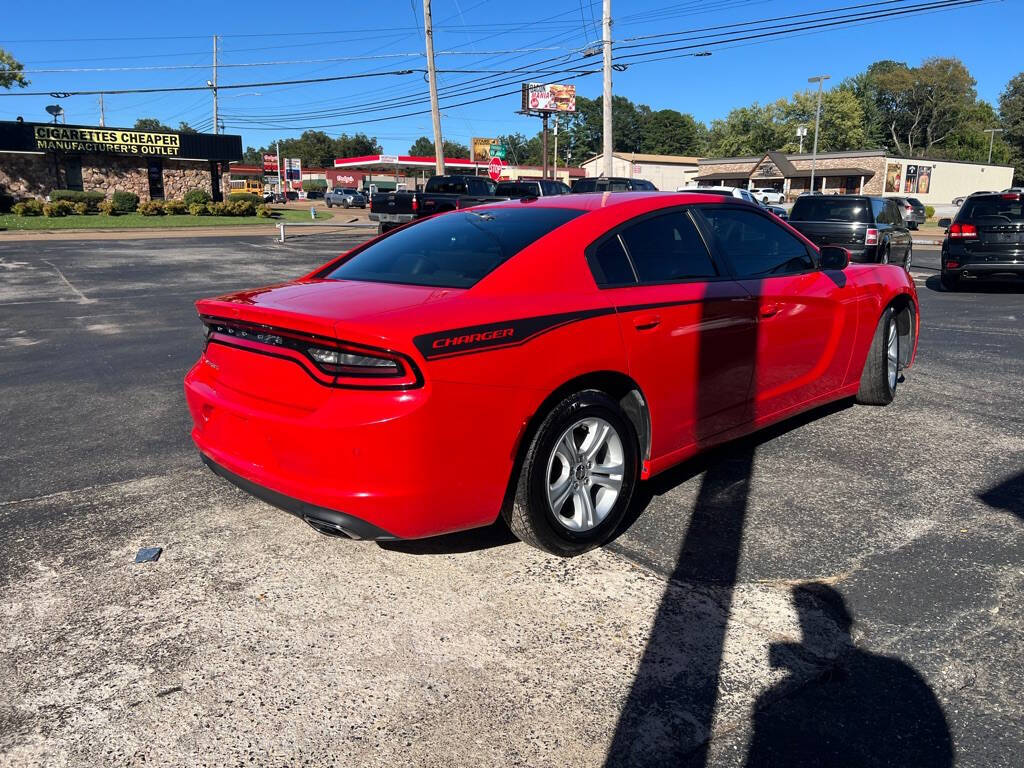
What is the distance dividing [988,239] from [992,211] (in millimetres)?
541

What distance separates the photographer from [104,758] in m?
2.36

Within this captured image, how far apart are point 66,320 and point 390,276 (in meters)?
7.81

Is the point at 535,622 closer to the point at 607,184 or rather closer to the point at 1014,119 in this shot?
the point at 607,184

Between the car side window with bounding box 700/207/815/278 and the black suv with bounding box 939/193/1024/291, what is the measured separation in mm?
10339

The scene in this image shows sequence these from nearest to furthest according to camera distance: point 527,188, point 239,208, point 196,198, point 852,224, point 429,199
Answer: point 852,224, point 429,199, point 527,188, point 239,208, point 196,198

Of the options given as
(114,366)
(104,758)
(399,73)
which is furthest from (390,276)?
(399,73)

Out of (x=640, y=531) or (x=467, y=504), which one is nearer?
(x=467, y=504)

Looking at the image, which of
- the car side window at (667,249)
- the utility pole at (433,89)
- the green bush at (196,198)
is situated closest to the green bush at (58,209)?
the green bush at (196,198)

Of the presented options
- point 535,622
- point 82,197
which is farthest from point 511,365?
point 82,197

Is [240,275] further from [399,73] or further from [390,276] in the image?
[399,73]

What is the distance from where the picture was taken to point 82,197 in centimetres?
3822

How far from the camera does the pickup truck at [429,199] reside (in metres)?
22.8

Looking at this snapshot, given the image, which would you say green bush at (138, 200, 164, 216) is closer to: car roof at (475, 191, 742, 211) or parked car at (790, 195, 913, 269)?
parked car at (790, 195, 913, 269)

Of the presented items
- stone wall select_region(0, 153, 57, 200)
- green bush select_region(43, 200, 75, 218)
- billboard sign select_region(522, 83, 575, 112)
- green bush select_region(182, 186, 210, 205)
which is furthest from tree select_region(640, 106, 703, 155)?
green bush select_region(43, 200, 75, 218)
